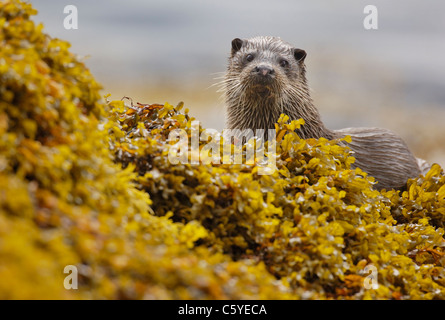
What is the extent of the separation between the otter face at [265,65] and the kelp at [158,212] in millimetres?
1427

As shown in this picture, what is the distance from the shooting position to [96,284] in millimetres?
1444

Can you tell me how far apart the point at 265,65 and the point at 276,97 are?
1.06 ft

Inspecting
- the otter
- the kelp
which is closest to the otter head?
the otter

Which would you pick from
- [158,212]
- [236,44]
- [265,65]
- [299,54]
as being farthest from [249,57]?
[158,212]

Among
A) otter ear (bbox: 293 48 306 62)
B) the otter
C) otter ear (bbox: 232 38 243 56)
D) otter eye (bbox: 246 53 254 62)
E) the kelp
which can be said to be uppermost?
otter ear (bbox: 232 38 243 56)

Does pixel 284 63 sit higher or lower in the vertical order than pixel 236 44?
lower

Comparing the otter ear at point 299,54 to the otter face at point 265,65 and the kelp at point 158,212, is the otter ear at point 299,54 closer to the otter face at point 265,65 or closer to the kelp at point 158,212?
the otter face at point 265,65

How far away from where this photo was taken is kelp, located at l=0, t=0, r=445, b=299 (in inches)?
57.0

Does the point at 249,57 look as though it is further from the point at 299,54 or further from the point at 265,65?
the point at 299,54

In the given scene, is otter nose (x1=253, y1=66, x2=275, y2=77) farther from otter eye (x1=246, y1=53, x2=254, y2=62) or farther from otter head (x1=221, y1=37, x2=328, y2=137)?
otter eye (x1=246, y1=53, x2=254, y2=62)

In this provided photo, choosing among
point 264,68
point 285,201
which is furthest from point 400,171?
point 285,201

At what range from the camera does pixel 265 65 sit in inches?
176
